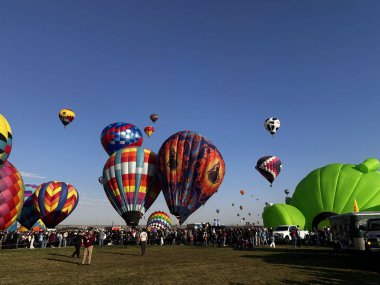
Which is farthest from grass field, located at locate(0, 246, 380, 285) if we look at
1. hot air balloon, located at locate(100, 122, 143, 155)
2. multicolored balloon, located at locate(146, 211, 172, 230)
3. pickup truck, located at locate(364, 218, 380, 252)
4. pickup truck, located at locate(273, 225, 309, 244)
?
multicolored balloon, located at locate(146, 211, 172, 230)

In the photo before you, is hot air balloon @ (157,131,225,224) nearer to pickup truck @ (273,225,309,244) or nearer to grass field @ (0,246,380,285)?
pickup truck @ (273,225,309,244)

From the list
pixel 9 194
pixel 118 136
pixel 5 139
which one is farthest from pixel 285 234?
pixel 9 194

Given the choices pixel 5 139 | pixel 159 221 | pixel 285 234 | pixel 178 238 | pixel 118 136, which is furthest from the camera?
pixel 159 221

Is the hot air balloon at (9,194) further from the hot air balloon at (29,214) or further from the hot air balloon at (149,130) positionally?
the hot air balloon at (149,130)

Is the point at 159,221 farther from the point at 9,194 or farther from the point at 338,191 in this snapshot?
the point at 338,191

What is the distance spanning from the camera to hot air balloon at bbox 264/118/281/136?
158ft

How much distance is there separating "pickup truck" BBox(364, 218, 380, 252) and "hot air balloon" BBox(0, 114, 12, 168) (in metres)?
24.3

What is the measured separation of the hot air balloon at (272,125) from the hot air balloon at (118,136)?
59.0 feet

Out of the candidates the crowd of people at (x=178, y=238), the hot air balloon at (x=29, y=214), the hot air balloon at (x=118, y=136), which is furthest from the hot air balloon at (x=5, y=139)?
the hot air balloon at (x=29, y=214)

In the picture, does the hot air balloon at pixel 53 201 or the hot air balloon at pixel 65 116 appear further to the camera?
the hot air balloon at pixel 65 116

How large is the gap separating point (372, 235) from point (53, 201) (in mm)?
37833

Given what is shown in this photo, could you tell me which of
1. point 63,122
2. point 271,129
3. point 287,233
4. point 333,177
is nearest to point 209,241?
point 287,233

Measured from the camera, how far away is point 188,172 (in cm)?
3478

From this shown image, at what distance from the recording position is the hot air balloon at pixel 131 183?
3731cm
